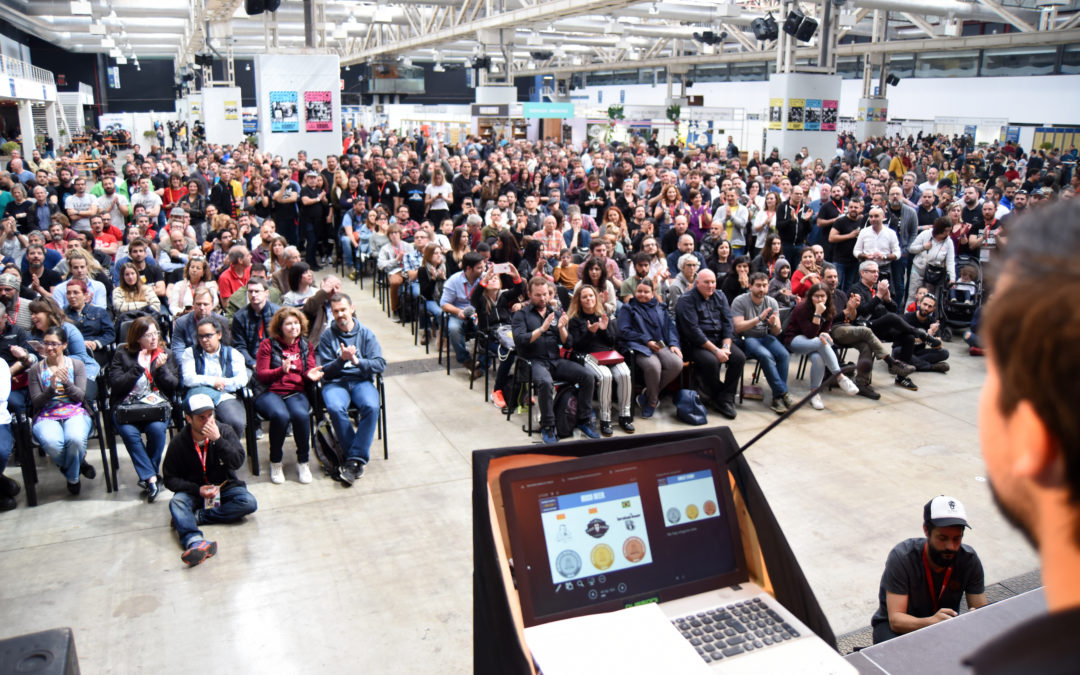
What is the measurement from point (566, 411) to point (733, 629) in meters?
4.60

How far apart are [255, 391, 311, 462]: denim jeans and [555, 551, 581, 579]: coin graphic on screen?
411 cm

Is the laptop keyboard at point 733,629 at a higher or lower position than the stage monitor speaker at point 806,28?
lower

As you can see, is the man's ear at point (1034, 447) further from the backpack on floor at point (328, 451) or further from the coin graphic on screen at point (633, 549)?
the backpack on floor at point (328, 451)

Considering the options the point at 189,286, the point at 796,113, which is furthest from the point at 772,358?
the point at 796,113

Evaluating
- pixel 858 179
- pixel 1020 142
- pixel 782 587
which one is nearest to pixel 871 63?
pixel 1020 142

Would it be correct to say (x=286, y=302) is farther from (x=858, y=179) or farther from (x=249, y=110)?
(x=249, y=110)

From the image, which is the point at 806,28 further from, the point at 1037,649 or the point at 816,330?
the point at 1037,649

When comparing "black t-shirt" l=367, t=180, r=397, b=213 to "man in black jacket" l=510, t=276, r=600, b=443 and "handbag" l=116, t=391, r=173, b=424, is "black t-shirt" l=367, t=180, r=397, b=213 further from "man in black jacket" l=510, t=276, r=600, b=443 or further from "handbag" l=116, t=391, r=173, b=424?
"handbag" l=116, t=391, r=173, b=424

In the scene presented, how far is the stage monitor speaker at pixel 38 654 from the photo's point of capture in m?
1.64

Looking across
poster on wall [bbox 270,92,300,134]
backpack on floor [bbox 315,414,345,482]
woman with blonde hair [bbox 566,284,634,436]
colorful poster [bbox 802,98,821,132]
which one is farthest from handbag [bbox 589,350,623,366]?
poster on wall [bbox 270,92,300,134]

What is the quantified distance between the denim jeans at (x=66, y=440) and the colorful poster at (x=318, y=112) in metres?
11.7

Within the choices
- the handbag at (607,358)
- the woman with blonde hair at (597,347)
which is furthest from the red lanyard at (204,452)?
the handbag at (607,358)

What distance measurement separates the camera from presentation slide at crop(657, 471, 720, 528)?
1.86 metres

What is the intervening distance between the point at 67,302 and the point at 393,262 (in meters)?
3.62
